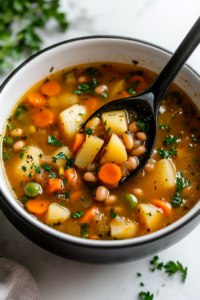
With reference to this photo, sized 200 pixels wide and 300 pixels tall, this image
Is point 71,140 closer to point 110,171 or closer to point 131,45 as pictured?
point 110,171

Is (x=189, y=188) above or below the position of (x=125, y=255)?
above

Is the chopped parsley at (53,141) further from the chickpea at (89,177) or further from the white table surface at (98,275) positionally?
the white table surface at (98,275)

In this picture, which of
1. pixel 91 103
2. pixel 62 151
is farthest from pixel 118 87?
pixel 62 151

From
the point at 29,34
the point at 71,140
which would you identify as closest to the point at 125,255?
the point at 71,140

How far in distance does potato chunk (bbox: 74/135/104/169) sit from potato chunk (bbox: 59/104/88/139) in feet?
0.86

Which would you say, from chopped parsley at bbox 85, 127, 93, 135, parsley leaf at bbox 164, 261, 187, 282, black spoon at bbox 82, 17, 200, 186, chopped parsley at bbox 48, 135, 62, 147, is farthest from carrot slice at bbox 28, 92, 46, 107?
parsley leaf at bbox 164, 261, 187, 282

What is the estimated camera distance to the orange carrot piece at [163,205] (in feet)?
9.09

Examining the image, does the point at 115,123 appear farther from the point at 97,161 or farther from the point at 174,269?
the point at 174,269

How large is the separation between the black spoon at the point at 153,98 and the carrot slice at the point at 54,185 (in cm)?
51

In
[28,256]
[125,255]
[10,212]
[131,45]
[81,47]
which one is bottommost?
[28,256]

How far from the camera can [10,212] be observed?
239cm

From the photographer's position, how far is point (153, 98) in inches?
119

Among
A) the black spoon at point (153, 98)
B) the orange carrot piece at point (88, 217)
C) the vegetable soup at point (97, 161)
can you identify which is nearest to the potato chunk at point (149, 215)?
the vegetable soup at point (97, 161)

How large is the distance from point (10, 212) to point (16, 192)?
19.3 inches
